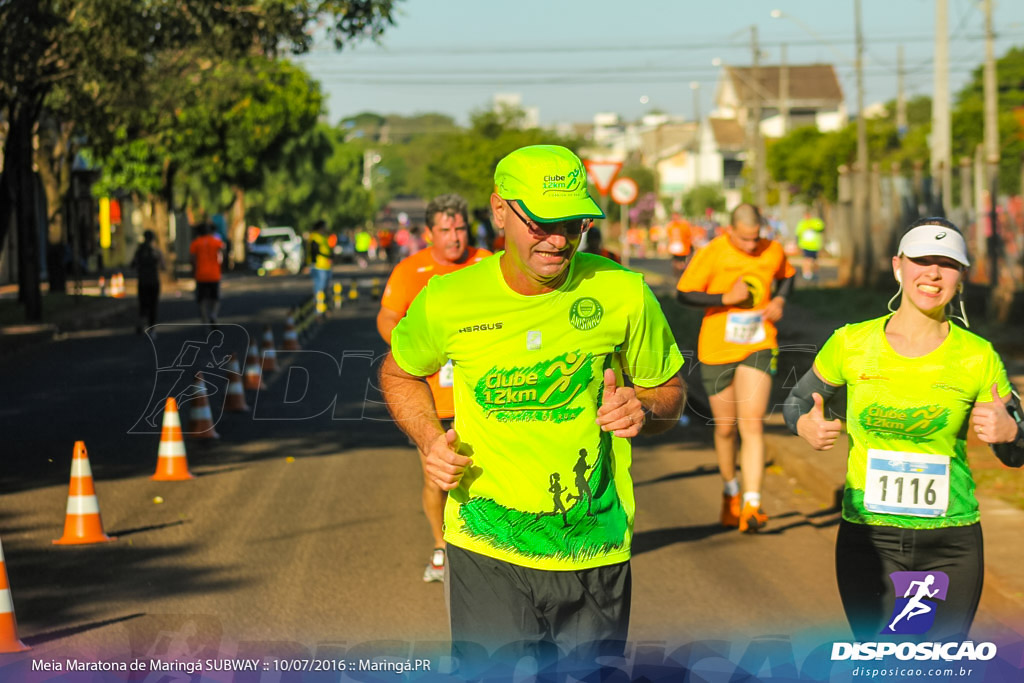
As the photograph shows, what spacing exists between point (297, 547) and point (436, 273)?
209cm

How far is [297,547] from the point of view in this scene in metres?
8.49

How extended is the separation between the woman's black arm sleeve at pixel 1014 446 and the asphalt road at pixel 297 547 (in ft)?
6.85

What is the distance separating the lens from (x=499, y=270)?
12.9 ft

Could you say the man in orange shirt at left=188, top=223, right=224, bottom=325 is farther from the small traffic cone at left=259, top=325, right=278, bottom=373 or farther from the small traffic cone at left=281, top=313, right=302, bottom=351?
the small traffic cone at left=259, top=325, right=278, bottom=373

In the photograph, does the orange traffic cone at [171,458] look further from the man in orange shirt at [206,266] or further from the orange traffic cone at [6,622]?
the man in orange shirt at [206,266]

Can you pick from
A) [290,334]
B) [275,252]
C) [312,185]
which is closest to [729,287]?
[290,334]

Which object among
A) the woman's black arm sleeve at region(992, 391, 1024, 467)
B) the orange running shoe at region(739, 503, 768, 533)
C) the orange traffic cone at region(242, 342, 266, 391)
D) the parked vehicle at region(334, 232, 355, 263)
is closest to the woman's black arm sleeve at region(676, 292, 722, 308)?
the orange running shoe at region(739, 503, 768, 533)

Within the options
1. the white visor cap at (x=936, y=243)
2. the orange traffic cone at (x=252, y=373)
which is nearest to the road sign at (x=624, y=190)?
the orange traffic cone at (x=252, y=373)

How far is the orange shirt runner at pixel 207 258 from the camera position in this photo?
2316 centimetres

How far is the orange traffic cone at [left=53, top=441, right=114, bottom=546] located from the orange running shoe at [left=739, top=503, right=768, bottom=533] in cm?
388

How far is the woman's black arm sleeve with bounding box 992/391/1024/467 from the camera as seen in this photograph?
14.5 feet

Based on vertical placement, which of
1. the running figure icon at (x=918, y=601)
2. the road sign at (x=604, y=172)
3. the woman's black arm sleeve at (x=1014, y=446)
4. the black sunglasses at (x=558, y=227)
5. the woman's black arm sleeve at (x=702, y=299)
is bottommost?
the running figure icon at (x=918, y=601)

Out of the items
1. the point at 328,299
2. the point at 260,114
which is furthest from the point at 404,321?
the point at 260,114

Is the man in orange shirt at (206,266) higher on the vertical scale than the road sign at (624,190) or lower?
lower
